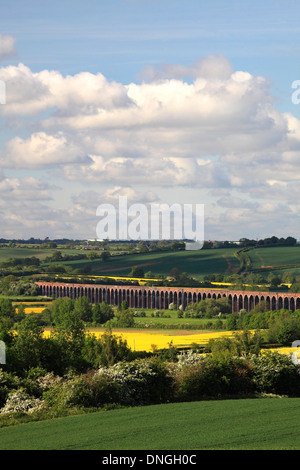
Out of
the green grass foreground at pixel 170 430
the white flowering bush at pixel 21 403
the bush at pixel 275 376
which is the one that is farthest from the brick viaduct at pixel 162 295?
the green grass foreground at pixel 170 430

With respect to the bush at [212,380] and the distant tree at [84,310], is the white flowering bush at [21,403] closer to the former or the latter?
the bush at [212,380]

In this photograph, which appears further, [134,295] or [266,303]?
[134,295]

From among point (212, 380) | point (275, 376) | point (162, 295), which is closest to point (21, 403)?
point (212, 380)

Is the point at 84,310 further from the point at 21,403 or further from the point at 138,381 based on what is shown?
the point at 21,403
